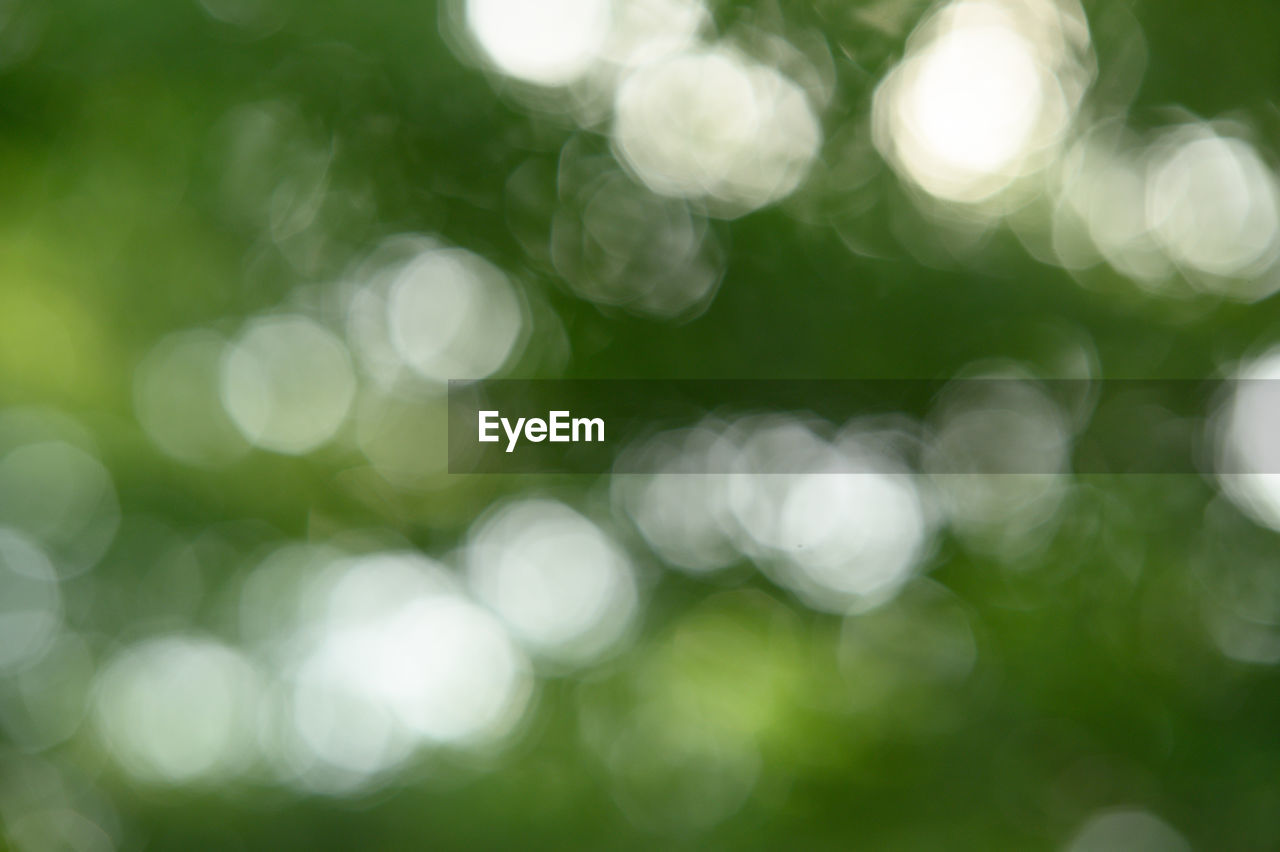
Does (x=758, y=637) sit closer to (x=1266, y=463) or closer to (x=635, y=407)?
(x=635, y=407)

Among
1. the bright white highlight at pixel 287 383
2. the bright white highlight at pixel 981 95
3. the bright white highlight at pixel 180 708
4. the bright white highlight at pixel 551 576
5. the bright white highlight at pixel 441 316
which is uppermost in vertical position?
the bright white highlight at pixel 981 95

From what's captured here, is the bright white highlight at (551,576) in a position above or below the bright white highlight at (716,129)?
below

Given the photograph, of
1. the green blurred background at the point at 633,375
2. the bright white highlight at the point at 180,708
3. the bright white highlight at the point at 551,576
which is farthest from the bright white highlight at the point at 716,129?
the bright white highlight at the point at 180,708

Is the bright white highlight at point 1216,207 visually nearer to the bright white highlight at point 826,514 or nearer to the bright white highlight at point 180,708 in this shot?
the bright white highlight at point 826,514

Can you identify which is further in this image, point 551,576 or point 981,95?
point 551,576

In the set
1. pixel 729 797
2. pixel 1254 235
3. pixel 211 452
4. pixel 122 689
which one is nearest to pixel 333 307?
pixel 211 452

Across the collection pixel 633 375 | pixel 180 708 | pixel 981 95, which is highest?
pixel 981 95

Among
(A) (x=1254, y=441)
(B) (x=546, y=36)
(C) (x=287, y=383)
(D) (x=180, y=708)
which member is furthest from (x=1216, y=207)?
(D) (x=180, y=708)

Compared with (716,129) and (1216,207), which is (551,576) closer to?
(716,129)
